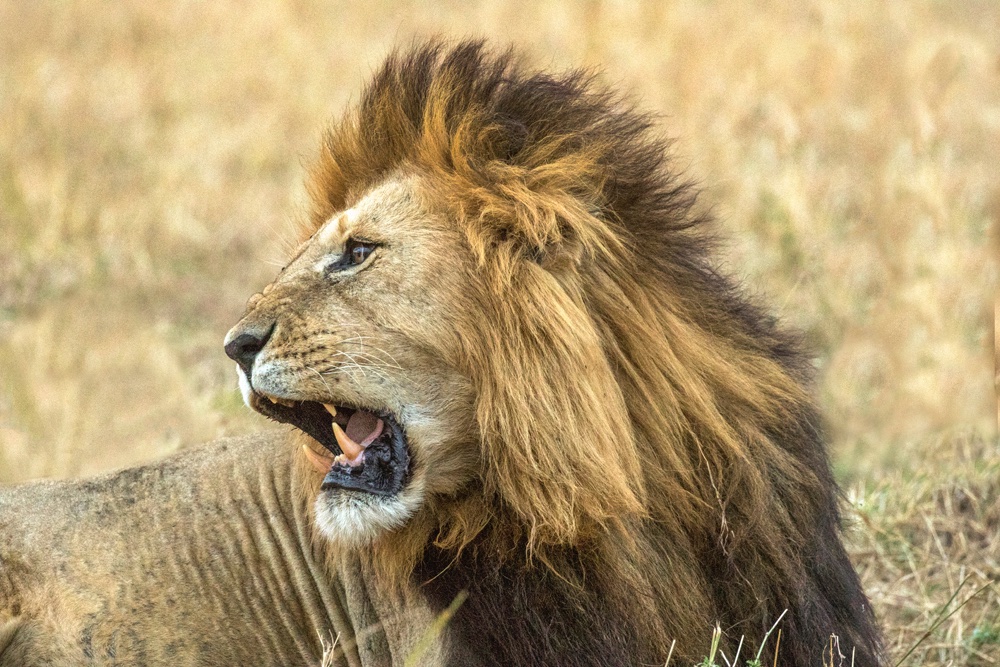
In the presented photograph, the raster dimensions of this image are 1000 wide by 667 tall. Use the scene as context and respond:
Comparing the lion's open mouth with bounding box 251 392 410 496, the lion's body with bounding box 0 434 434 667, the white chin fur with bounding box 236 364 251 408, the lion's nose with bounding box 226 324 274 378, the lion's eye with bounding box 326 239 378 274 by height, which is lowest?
the lion's body with bounding box 0 434 434 667

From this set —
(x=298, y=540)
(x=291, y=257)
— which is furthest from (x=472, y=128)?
(x=298, y=540)

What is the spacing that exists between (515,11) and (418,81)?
7.95 metres

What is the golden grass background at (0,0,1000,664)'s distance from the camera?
5590 millimetres

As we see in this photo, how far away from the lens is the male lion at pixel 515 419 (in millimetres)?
3109

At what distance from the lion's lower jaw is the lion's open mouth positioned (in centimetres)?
2

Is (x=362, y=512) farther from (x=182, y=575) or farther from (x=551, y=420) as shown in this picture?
(x=182, y=575)

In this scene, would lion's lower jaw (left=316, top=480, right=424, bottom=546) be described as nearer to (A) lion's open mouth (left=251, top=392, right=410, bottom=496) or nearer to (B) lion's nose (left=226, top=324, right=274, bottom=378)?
(A) lion's open mouth (left=251, top=392, right=410, bottom=496)

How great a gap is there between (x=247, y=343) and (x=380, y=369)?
1.11 feet

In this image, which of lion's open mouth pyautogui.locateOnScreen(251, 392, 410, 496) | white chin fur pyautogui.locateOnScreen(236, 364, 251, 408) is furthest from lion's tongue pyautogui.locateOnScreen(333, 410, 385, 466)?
white chin fur pyautogui.locateOnScreen(236, 364, 251, 408)

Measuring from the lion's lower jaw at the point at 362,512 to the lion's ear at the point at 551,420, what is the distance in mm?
193

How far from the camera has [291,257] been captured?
3.56m

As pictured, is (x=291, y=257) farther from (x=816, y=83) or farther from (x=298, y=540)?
(x=816, y=83)

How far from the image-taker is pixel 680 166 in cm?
845

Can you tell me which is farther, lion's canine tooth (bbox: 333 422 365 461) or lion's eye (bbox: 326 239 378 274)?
lion's eye (bbox: 326 239 378 274)
